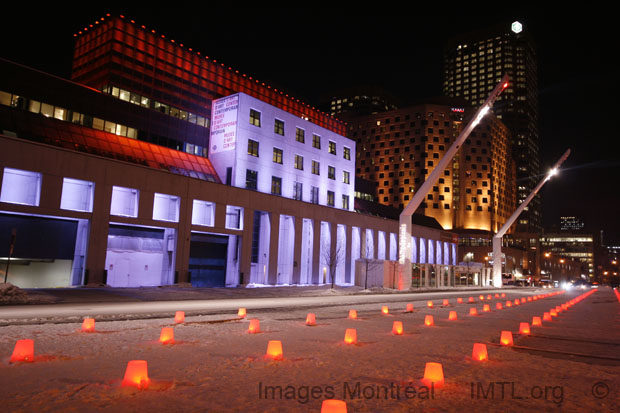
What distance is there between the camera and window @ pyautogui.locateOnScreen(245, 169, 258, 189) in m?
43.9

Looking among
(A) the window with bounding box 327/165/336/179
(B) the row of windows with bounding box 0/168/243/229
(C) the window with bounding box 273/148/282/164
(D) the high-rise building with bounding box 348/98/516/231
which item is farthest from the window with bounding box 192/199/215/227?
(D) the high-rise building with bounding box 348/98/516/231

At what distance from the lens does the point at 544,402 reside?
6227 mm

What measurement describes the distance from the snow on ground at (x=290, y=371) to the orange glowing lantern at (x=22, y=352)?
19 cm

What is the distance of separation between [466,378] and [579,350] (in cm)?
533

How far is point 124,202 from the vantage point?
33844 millimetres

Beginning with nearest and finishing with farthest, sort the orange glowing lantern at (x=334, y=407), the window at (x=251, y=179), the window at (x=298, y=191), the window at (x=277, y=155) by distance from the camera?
the orange glowing lantern at (x=334, y=407) → the window at (x=251, y=179) → the window at (x=277, y=155) → the window at (x=298, y=191)

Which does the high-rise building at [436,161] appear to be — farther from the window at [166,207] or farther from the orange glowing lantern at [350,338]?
the orange glowing lantern at [350,338]

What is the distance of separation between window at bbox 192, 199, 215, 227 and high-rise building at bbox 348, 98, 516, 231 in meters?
95.6

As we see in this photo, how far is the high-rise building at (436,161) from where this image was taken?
12950 centimetres

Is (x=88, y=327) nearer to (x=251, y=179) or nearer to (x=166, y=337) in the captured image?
(x=166, y=337)

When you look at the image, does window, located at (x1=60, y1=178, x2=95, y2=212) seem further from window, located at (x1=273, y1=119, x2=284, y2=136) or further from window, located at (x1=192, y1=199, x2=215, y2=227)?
window, located at (x1=273, y1=119, x2=284, y2=136)

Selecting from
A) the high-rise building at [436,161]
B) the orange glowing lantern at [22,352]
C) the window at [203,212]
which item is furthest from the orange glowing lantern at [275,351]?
the high-rise building at [436,161]

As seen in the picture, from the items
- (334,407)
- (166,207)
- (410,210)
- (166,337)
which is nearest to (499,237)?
(410,210)

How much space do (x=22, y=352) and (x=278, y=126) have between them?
42.8m
